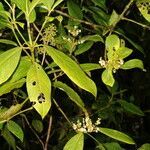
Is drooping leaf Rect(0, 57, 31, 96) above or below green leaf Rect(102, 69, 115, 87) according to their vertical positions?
above

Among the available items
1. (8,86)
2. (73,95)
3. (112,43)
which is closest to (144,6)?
(112,43)

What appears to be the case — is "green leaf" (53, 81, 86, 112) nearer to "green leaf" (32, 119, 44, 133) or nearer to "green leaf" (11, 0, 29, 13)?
"green leaf" (11, 0, 29, 13)

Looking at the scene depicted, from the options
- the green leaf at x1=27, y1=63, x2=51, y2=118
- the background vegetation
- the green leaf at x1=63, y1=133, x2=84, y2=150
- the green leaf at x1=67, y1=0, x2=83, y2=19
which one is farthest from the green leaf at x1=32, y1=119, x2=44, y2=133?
the green leaf at x1=27, y1=63, x2=51, y2=118

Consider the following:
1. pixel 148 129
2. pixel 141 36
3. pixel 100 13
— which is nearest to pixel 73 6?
pixel 100 13

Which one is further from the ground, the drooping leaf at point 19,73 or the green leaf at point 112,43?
the drooping leaf at point 19,73

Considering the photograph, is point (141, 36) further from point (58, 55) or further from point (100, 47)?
point (58, 55)

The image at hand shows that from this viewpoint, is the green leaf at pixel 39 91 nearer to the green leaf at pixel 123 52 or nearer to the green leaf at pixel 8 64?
the green leaf at pixel 8 64

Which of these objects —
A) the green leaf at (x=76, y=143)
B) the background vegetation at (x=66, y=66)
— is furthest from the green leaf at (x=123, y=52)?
the green leaf at (x=76, y=143)

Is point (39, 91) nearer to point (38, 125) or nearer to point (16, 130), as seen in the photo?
point (16, 130)
